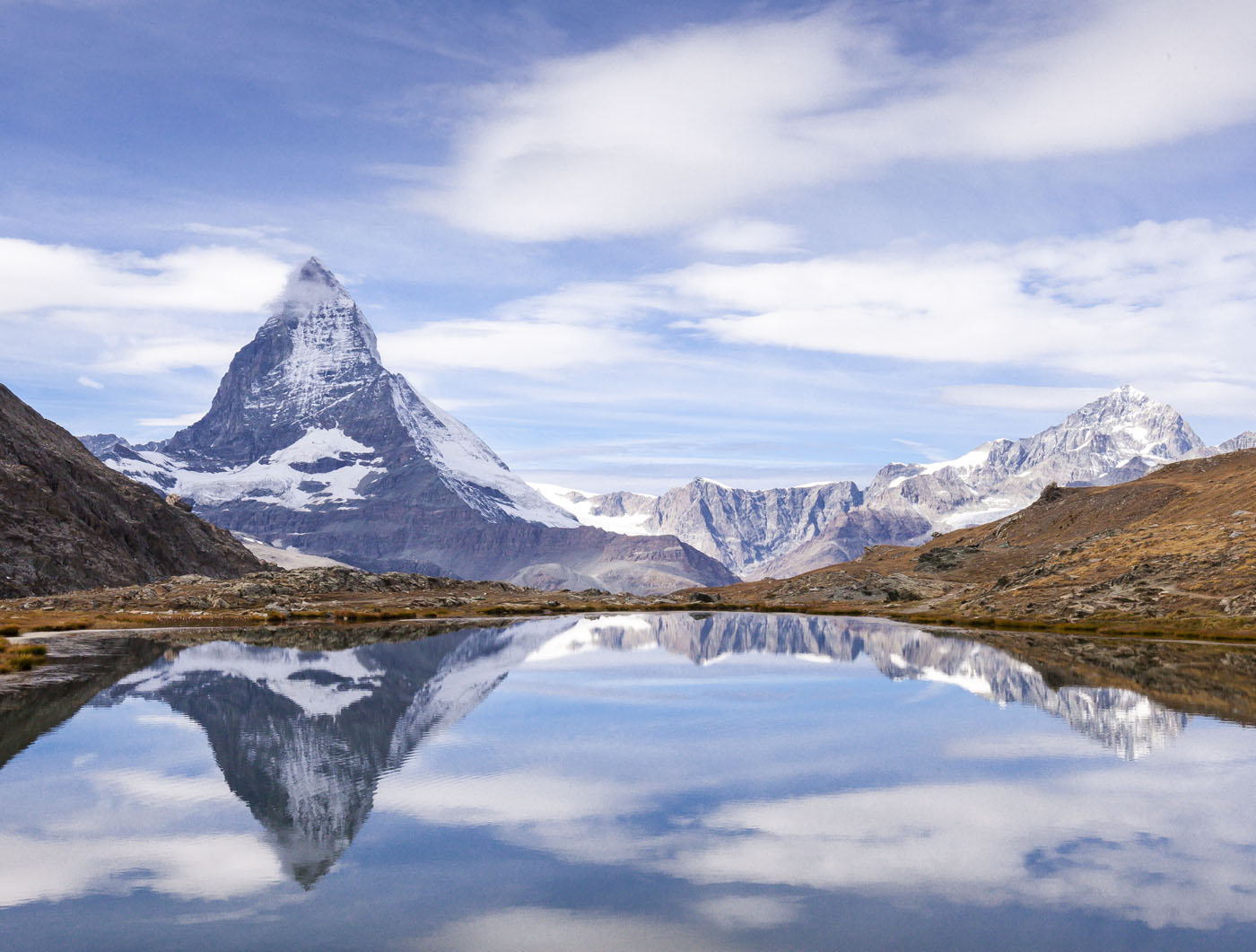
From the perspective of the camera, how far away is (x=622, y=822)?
84.6 ft

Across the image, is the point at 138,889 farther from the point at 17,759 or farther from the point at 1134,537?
the point at 1134,537

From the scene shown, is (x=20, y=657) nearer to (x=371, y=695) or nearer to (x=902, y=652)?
(x=371, y=695)

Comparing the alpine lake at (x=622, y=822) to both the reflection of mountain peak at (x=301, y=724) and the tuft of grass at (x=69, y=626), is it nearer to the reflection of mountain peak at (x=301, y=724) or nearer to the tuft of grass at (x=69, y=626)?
the reflection of mountain peak at (x=301, y=724)

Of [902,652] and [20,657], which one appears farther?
[902,652]

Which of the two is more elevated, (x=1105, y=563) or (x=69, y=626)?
(x=1105, y=563)

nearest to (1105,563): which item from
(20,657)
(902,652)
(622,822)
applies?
(902,652)

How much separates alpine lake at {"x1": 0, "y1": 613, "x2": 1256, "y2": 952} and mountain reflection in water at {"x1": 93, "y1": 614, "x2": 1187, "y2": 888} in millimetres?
252

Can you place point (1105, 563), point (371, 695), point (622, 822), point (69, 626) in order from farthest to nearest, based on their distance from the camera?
point (1105, 563)
point (69, 626)
point (371, 695)
point (622, 822)

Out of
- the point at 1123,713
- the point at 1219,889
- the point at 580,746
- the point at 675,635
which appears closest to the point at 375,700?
the point at 580,746

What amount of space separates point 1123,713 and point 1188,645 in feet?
123

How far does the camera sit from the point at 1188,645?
75312mm

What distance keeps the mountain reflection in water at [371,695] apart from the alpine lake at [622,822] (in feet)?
0.83

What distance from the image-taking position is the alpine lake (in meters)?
18.6

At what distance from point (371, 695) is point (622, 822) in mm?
28455
